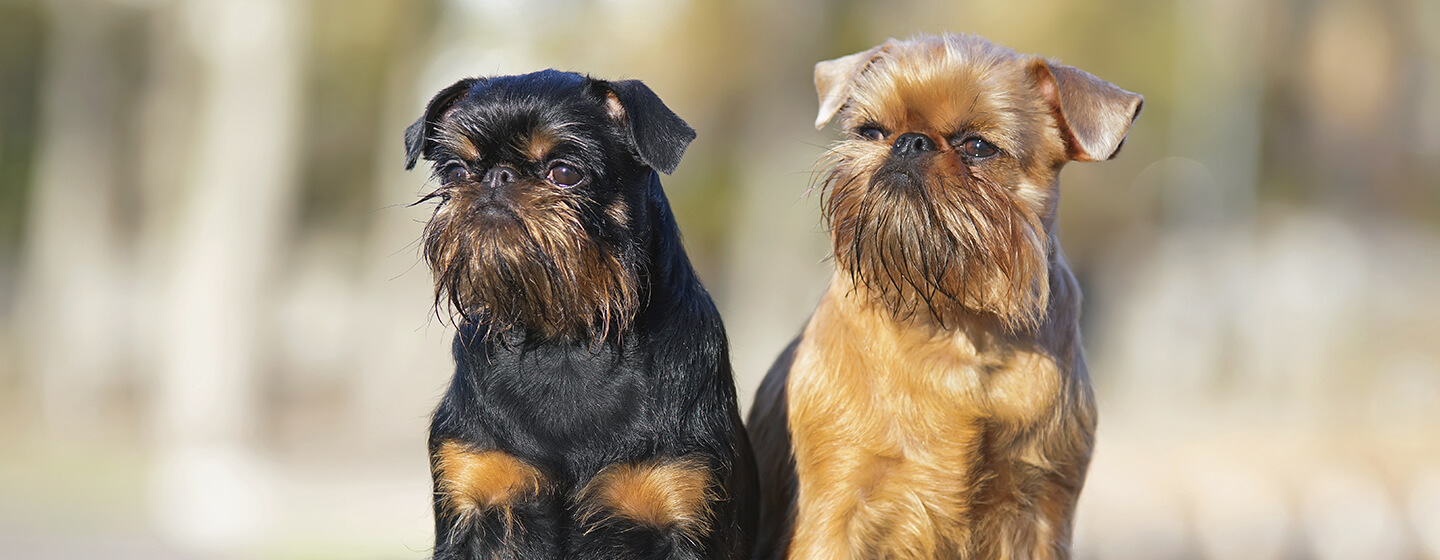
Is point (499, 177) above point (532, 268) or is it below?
above

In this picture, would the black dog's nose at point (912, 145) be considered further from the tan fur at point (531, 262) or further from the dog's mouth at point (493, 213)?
the dog's mouth at point (493, 213)

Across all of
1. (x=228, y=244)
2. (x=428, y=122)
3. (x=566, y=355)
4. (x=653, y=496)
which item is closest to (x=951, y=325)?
(x=653, y=496)

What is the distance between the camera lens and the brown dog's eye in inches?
144

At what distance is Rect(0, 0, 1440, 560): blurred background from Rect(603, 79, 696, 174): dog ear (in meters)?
3.74

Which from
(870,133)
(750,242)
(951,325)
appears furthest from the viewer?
(750,242)

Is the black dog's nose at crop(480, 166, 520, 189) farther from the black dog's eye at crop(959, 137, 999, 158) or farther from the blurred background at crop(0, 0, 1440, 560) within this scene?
the blurred background at crop(0, 0, 1440, 560)

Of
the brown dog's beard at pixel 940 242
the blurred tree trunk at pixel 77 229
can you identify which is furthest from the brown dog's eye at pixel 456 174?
the blurred tree trunk at pixel 77 229

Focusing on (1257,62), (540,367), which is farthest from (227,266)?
(1257,62)

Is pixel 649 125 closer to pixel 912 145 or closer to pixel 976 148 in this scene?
pixel 912 145

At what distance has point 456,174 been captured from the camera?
3695mm

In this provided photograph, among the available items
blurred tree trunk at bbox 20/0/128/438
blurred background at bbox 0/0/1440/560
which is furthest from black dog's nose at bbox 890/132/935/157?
blurred tree trunk at bbox 20/0/128/438

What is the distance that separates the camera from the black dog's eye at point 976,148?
3799 mm

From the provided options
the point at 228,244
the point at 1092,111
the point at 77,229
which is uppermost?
the point at 1092,111

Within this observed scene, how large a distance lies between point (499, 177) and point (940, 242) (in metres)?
1.39
